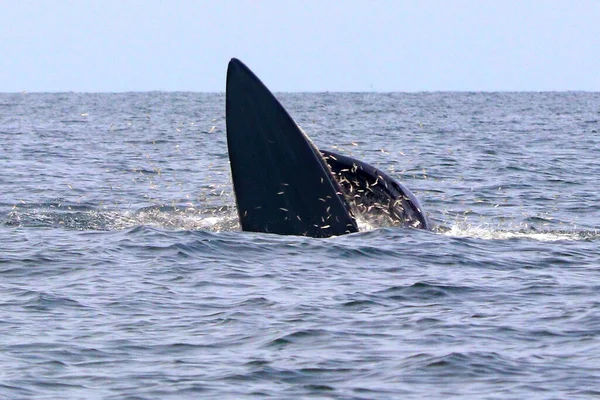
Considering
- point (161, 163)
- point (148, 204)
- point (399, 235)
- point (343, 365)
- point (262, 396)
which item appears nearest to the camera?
point (262, 396)

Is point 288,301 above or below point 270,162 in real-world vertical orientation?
below

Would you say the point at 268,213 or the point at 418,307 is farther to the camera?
the point at 268,213

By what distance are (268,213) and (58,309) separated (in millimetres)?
3985

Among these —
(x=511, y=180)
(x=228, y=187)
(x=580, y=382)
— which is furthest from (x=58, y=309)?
(x=511, y=180)

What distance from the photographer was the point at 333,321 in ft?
38.4

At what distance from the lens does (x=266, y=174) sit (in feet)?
49.1

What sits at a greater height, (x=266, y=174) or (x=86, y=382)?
(x=266, y=174)

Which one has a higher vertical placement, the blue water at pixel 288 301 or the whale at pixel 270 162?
the whale at pixel 270 162

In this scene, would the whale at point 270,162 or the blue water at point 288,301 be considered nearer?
the blue water at point 288,301

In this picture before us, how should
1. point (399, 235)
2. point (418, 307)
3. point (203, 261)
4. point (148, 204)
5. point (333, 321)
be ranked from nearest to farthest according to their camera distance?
point (333, 321) < point (418, 307) < point (203, 261) < point (399, 235) < point (148, 204)

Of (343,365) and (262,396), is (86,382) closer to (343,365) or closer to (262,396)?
(262,396)

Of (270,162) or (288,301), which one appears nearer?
(288,301)

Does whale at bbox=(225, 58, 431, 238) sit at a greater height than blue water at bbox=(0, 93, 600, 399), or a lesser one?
greater

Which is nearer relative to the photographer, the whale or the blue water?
the blue water
